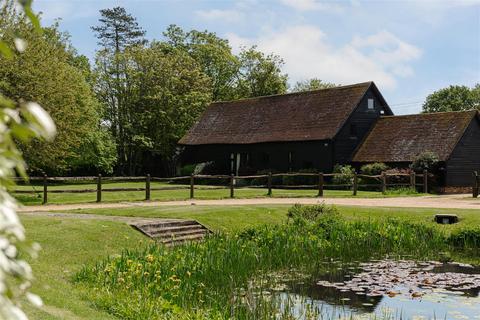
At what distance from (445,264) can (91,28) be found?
61017mm

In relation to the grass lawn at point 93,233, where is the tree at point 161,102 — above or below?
above

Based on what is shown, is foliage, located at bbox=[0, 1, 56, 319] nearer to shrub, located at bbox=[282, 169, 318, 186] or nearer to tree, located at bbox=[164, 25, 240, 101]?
shrub, located at bbox=[282, 169, 318, 186]

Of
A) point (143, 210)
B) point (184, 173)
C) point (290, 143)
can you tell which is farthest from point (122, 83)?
point (143, 210)

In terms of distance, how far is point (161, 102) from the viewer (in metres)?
54.4

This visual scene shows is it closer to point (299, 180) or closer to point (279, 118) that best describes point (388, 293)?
point (299, 180)

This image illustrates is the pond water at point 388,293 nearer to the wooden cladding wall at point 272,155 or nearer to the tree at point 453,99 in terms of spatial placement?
the wooden cladding wall at point 272,155

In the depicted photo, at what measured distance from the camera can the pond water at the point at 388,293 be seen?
11.0 meters

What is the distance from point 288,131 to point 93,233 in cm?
2872

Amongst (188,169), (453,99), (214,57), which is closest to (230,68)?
(214,57)

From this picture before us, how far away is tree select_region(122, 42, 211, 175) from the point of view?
54.3m

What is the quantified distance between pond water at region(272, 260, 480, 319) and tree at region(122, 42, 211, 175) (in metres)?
40.2

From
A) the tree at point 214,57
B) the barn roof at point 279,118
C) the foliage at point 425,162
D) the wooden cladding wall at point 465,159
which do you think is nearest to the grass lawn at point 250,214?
the foliage at point 425,162

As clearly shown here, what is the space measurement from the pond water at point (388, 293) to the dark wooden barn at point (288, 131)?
25.3 meters

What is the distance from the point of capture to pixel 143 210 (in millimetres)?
21219
